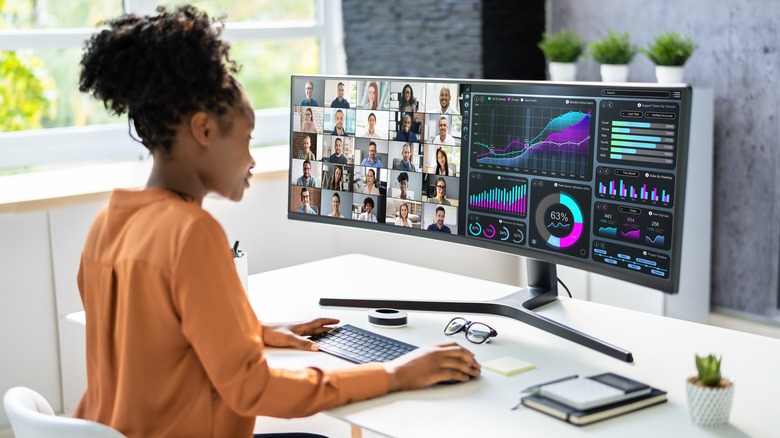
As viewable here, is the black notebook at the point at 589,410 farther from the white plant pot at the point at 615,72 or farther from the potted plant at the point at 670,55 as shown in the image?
the white plant pot at the point at 615,72

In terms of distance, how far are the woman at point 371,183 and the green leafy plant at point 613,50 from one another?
1.76 m

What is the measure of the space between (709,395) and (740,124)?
238 cm

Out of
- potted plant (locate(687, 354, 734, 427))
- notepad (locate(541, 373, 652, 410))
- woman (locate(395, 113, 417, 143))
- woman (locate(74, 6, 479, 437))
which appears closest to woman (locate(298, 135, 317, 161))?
woman (locate(395, 113, 417, 143))

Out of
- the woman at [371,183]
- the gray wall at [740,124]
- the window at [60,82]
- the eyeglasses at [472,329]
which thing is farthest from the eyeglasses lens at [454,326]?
the gray wall at [740,124]

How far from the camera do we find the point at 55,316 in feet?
8.78

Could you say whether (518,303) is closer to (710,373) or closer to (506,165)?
(506,165)

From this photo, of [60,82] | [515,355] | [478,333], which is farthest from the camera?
[60,82]

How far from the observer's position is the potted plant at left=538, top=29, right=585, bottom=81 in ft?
12.1

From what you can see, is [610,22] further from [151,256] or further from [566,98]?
[151,256]

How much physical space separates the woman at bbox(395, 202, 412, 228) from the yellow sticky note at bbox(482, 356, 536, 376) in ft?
1.55

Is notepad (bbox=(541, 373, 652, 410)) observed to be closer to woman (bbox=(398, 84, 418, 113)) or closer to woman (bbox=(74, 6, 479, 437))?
woman (bbox=(74, 6, 479, 437))

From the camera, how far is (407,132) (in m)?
2.04

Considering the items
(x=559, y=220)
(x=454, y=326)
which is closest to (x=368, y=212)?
(x=454, y=326)

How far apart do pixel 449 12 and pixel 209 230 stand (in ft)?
8.47
